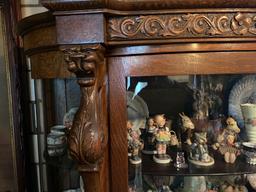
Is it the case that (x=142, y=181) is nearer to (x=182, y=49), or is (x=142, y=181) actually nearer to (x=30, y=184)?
(x=182, y=49)

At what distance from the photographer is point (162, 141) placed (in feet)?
2.14

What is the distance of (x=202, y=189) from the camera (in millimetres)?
651

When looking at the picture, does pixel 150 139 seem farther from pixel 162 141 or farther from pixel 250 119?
pixel 250 119

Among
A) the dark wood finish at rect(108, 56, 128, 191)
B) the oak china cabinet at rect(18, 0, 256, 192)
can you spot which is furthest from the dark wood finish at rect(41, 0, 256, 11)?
the dark wood finish at rect(108, 56, 128, 191)

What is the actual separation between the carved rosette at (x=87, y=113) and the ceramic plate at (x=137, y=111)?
3.8 inches

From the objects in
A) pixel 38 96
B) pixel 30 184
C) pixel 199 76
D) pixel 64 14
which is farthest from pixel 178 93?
pixel 30 184

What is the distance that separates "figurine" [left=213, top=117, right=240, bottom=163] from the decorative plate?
2 centimetres

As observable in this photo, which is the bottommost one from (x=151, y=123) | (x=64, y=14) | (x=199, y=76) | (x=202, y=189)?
(x=202, y=189)

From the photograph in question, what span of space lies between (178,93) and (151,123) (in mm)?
95

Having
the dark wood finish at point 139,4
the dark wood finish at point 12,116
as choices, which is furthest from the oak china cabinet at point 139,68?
the dark wood finish at point 12,116

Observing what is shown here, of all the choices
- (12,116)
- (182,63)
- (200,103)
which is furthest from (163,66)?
(12,116)

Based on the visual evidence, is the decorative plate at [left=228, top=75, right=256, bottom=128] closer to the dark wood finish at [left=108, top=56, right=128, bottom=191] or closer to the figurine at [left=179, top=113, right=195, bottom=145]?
the figurine at [left=179, top=113, right=195, bottom=145]

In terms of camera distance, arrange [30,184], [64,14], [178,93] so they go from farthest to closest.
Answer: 1. [30,184]
2. [178,93]
3. [64,14]

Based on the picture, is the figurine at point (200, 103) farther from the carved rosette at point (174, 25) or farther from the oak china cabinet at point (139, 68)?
the carved rosette at point (174, 25)
